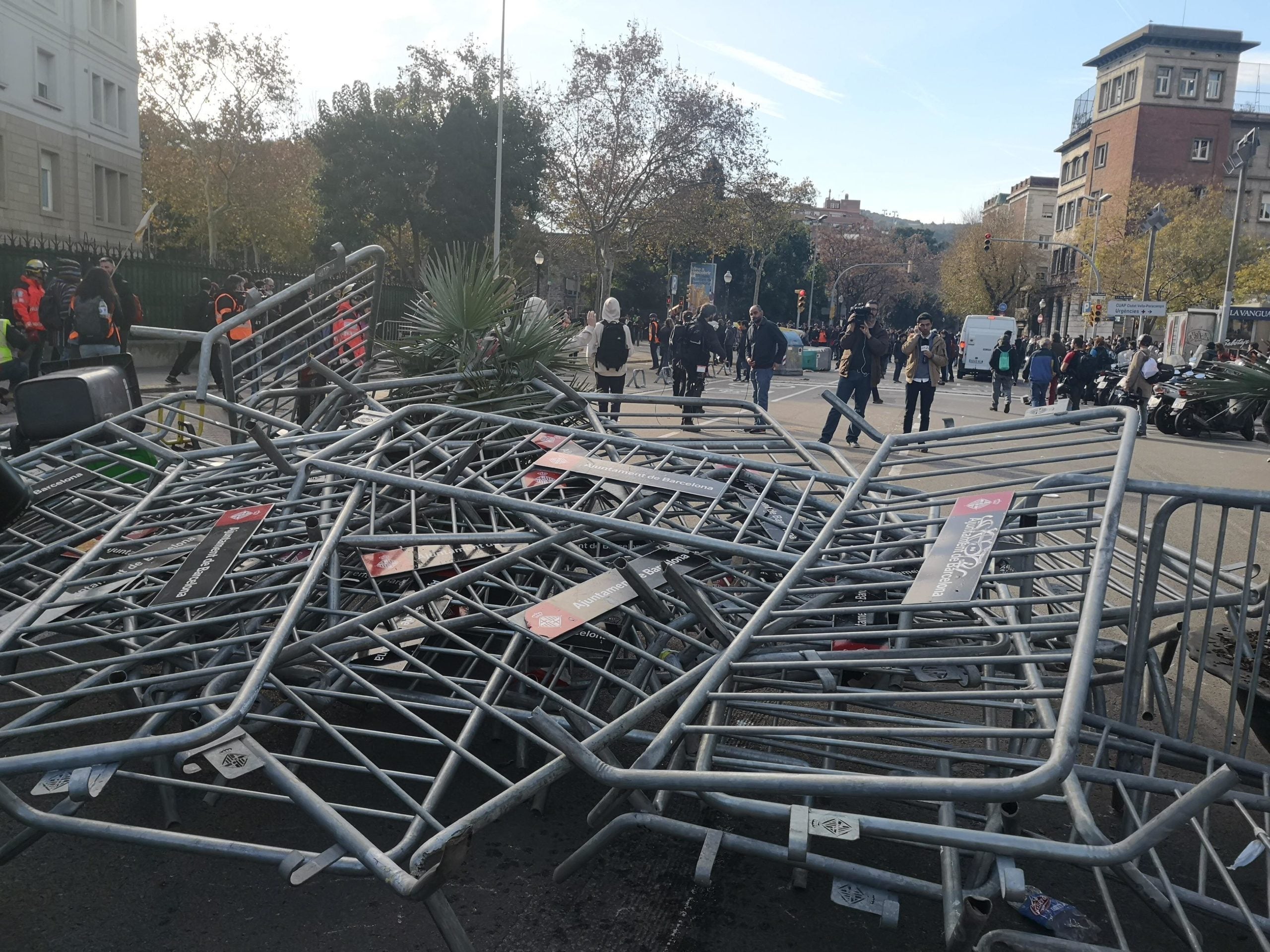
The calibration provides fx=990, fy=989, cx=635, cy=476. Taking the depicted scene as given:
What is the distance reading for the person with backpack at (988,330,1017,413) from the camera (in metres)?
22.0

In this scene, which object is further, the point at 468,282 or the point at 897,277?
the point at 897,277

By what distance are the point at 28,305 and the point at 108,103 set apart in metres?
31.6

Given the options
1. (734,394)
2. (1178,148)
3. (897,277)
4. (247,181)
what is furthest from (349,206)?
(897,277)

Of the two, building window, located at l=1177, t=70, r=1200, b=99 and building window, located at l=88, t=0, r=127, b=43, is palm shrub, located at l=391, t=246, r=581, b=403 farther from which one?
building window, located at l=1177, t=70, r=1200, b=99

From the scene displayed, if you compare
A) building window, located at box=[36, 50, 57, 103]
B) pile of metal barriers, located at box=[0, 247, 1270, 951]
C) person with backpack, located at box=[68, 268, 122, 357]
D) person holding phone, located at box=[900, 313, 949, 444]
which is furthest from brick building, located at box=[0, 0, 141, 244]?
pile of metal barriers, located at box=[0, 247, 1270, 951]

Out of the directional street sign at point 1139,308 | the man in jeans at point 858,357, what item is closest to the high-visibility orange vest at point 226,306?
the man in jeans at point 858,357

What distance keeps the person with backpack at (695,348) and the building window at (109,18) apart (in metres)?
32.8

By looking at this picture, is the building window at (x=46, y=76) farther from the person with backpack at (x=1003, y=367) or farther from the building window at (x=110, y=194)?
the person with backpack at (x=1003, y=367)

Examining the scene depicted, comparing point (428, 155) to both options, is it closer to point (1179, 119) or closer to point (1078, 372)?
point (1078, 372)

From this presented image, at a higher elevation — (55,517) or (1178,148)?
(1178,148)

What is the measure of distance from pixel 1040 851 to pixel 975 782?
160mm

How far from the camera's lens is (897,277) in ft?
299

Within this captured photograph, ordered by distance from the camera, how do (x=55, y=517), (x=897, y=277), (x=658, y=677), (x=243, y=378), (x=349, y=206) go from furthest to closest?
(x=897, y=277) → (x=349, y=206) → (x=243, y=378) → (x=55, y=517) → (x=658, y=677)

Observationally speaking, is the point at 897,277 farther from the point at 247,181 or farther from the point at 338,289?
the point at 338,289
